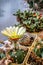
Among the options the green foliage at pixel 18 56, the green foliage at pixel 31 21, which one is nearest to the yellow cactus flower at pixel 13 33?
the green foliage at pixel 18 56

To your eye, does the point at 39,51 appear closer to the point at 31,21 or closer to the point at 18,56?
the point at 18,56

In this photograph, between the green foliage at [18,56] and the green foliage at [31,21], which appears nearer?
the green foliage at [18,56]

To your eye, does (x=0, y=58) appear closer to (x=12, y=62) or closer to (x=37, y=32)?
(x=12, y=62)

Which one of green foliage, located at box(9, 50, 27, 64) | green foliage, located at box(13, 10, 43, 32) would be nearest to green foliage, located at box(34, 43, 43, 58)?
green foliage, located at box(9, 50, 27, 64)

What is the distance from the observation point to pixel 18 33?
1.49m

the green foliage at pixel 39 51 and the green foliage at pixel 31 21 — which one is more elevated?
the green foliage at pixel 39 51

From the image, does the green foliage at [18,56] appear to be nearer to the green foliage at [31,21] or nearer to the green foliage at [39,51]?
the green foliage at [39,51]

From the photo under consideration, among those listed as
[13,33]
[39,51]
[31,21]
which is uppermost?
[13,33]

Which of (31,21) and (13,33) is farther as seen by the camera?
(31,21)

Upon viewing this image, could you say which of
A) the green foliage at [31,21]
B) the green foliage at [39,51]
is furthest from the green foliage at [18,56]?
the green foliage at [31,21]

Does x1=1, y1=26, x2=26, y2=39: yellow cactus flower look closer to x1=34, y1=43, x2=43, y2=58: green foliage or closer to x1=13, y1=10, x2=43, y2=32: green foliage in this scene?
x1=34, y1=43, x2=43, y2=58: green foliage

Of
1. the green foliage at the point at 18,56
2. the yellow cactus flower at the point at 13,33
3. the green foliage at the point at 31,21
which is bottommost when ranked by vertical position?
the green foliage at the point at 31,21

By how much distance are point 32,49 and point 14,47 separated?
0.45 ft

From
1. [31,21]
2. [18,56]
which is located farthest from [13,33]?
[31,21]
